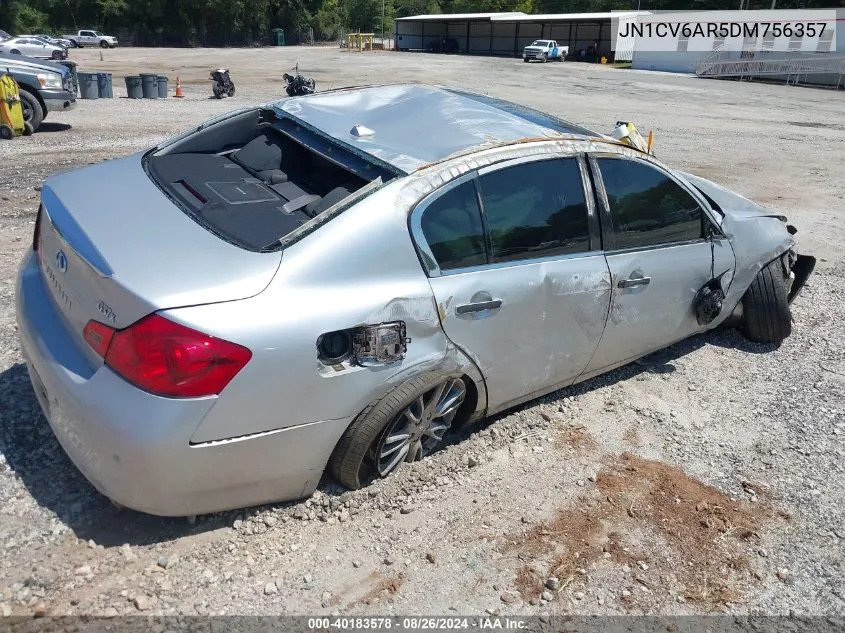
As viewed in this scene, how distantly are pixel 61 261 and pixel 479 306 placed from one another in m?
1.76

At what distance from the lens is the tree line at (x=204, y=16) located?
5325 cm

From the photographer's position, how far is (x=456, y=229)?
2.97 metres

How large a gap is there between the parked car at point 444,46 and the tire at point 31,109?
5059cm

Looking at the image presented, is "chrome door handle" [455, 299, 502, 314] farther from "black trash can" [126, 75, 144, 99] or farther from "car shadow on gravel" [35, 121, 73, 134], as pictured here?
"black trash can" [126, 75, 144, 99]

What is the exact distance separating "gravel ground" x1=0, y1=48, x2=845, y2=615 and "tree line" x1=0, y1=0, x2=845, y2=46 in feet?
176

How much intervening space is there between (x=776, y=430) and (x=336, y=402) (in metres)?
2.73

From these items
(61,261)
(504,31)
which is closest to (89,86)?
(61,261)

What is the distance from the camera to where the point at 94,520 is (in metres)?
2.76

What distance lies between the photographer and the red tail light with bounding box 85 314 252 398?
2262 millimetres

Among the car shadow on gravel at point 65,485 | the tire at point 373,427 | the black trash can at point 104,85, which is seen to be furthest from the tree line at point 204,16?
the car shadow on gravel at point 65,485

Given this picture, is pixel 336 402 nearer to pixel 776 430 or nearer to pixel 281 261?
pixel 281 261

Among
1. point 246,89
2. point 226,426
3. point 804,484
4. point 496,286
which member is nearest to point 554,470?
point 496,286

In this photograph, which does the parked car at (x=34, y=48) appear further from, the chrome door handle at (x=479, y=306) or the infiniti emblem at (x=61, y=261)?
the chrome door handle at (x=479, y=306)

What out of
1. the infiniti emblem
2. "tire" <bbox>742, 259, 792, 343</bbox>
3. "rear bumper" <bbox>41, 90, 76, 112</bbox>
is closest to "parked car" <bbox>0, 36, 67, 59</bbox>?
"rear bumper" <bbox>41, 90, 76, 112</bbox>
